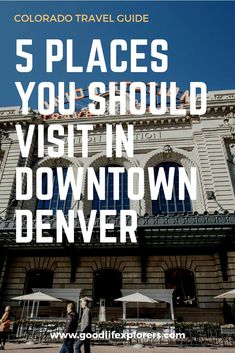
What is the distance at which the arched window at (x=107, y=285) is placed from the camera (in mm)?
19344

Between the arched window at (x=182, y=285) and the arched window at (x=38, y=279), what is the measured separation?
8211 millimetres

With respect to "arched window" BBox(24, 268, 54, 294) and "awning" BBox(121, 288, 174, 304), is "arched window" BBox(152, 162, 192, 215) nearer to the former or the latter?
"awning" BBox(121, 288, 174, 304)

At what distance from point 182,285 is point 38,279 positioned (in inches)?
395

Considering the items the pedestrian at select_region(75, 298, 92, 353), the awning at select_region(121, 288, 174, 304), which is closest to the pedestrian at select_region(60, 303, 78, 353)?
the pedestrian at select_region(75, 298, 92, 353)

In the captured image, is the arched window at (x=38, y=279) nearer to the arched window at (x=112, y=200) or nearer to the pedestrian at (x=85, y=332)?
the arched window at (x=112, y=200)

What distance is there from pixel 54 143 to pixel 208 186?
13712 millimetres

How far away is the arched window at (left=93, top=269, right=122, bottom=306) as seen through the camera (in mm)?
19344

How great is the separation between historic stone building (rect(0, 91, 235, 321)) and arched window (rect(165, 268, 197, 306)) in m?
0.06

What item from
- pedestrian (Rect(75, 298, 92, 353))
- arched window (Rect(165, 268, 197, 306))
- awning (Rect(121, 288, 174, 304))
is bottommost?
pedestrian (Rect(75, 298, 92, 353))

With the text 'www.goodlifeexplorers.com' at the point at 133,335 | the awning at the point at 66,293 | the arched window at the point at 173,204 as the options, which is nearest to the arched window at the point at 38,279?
the awning at the point at 66,293

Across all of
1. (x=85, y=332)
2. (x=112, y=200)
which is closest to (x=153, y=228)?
(x=112, y=200)

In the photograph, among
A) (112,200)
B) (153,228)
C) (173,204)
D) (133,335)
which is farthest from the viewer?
(112,200)

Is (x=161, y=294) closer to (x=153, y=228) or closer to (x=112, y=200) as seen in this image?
(x=153, y=228)

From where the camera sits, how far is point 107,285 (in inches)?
776
